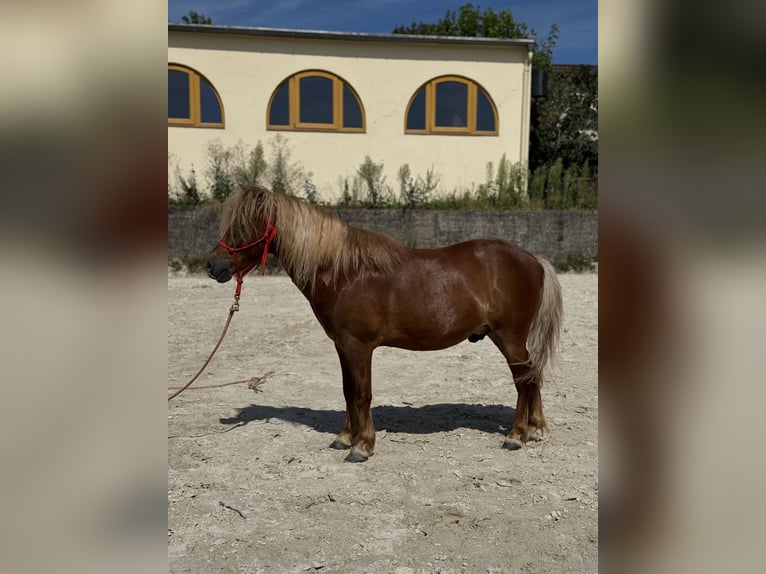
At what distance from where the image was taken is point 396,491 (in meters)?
3.19

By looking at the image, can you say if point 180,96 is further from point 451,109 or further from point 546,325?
point 546,325

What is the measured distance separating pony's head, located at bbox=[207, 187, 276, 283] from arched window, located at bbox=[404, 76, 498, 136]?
10648mm

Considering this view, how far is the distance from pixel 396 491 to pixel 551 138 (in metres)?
15.8

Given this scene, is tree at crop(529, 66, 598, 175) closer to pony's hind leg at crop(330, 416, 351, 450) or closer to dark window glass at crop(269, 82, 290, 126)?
dark window glass at crop(269, 82, 290, 126)

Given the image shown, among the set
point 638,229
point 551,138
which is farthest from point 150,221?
point 551,138

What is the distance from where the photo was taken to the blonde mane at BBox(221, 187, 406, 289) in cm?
350

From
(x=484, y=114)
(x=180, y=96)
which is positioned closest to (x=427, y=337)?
(x=484, y=114)

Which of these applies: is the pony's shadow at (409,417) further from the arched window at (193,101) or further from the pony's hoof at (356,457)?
the arched window at (193,101)

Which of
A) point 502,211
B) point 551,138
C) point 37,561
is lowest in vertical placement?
point 37,561

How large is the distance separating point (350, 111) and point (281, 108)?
1.65m

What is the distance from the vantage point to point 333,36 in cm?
1298

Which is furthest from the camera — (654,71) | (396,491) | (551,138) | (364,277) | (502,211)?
(551,138)

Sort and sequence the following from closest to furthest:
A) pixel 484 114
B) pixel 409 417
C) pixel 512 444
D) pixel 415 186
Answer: pixel 512 444
pixel 409 417
pixel 415 186
pixel 484 114

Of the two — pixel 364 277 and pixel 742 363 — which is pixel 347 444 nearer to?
pixel 364 277
